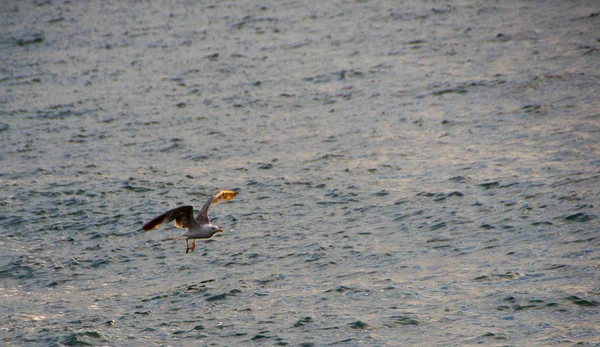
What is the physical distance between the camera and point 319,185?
22.9 metres

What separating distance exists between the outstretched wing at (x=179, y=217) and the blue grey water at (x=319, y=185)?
1.44m

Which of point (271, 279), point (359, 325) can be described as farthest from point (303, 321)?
point (271, 279)

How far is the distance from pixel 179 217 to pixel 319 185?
A: 249 inches

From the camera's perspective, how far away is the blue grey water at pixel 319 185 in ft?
53.6

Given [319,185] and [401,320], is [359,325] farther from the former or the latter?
[319,185]

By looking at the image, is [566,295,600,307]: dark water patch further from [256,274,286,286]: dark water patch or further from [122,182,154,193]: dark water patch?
[122,182,154,193]: dark water patch

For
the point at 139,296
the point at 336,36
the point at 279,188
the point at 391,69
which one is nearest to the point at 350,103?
the point at 391,69

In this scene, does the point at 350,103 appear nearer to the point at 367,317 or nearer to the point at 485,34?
the point at 485,34

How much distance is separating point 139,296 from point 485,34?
2375cm

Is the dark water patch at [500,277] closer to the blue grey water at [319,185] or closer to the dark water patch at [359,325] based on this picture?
the blue grey water at [319,185]

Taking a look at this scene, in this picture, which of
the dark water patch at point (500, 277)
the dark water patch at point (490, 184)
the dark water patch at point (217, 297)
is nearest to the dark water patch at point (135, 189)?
the dark water patch at point (217, 297)

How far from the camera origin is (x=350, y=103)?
30188mm

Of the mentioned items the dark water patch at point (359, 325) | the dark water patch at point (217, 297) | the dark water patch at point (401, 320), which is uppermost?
the dark water patch at point (217, 297)

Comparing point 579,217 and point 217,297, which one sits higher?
point 579,217
